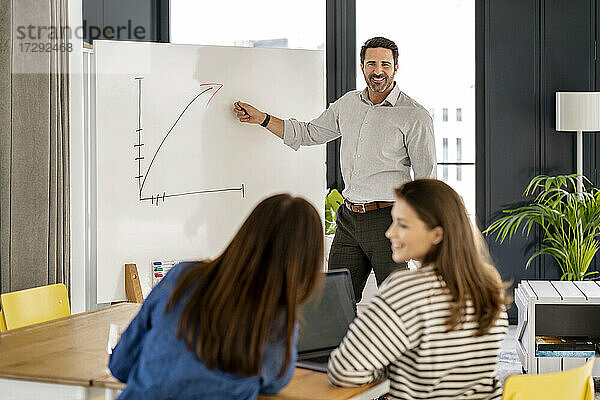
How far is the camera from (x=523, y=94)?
5191 mm

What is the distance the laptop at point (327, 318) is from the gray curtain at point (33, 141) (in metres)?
1.79

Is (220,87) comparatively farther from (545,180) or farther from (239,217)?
(545,180)

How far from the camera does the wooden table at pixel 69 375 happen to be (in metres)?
1.83

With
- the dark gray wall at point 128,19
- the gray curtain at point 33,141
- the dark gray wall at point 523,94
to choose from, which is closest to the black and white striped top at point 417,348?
the gray curtain at point 33,141

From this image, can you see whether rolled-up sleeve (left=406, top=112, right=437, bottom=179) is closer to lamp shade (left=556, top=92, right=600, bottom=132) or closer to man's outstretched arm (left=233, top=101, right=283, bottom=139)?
man's outstretched arm (left=233, top=101, right=283, bottom=139)

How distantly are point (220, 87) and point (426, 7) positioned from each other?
7.15 ft

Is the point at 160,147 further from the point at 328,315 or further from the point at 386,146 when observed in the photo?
the point at 328,315

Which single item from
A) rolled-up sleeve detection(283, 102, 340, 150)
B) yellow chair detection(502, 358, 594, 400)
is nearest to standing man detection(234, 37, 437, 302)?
rolled-up sleeve detection(283, 102, 340, 150)

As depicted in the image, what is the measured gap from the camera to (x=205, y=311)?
158 centimetres

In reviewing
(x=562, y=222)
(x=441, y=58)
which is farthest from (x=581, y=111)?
(x=441, y=58)

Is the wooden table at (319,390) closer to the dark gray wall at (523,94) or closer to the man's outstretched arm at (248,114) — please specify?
the man's outstretched arm at (248,114)

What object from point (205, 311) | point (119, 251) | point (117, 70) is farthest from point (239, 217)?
point (205, 311)

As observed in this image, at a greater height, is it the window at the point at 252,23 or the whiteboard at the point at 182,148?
the window at the point at 252,23

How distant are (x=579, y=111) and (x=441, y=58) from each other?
0.99 metres
